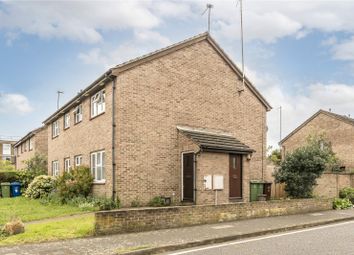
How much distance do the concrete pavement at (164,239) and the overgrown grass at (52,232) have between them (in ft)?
1.42

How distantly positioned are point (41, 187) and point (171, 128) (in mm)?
9991

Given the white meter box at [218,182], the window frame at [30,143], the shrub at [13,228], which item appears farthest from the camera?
the window frame at [30,143]

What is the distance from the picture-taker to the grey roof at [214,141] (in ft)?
58.1

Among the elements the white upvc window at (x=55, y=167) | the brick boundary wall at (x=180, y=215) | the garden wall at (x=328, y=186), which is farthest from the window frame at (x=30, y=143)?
the brick boundary wall at (x=180, y=215)

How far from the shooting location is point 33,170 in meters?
33.7

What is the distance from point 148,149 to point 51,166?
47.4 feet

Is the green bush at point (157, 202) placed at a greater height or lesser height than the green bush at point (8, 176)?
lesser

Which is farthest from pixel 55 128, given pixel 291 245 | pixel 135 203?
pixel 291 245

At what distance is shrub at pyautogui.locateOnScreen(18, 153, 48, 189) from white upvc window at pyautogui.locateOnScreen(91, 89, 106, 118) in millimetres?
13069

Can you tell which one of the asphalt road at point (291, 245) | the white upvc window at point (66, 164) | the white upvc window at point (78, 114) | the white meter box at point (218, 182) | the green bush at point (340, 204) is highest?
the white upvc window at point (78, 114)

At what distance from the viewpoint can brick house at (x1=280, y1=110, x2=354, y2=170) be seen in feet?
118

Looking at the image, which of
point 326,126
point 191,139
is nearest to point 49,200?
point 191,139

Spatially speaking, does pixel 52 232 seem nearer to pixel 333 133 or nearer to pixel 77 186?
pixel 77 186

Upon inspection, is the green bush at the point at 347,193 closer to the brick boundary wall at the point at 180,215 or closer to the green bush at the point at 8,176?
the brick boundary wall at the point at 180,215
